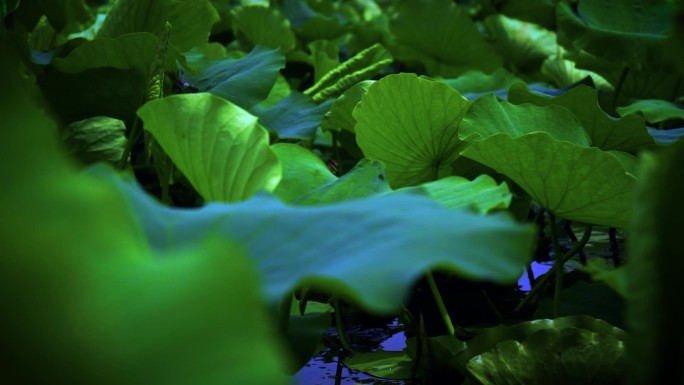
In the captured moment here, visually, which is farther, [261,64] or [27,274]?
[261,64]

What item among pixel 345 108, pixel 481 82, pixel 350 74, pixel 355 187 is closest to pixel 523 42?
pixel 481 82

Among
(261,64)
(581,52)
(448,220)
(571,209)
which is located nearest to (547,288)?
(571,209)

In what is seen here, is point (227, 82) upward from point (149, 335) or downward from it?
downward

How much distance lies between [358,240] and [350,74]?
86 cm

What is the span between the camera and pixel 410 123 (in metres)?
0.93

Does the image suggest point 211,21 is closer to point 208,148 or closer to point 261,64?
point 261,64

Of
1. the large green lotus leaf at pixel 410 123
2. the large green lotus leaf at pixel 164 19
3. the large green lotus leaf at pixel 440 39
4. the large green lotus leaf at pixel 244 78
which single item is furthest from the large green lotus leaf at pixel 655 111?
the large green lotus leaf at pixel 440 39

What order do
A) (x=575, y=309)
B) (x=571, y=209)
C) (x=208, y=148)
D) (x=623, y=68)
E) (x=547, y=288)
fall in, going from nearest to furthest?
1. (x=208, y=148)
2. (x=571, y=209)
3. (x=575, y=309)
4. (x=547, y=288)
5. (x=623, y=68)

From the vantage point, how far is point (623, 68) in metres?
1.52

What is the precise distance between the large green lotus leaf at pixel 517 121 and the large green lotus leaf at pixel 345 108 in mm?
152

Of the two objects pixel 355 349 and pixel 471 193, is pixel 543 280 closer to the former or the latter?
pixel 355 349

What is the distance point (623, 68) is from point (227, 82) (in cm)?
70

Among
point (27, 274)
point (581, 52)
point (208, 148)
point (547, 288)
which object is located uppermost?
point (27, 274)

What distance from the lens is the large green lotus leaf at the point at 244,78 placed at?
1145 mm
